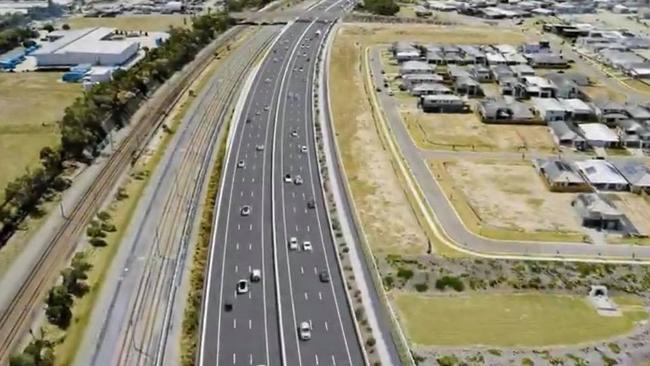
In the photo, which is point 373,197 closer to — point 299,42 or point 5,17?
point 299,42

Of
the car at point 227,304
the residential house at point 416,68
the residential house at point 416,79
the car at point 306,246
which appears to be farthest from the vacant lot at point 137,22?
the car at point 227,304

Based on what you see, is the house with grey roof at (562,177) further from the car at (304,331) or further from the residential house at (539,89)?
the car at (304,331)

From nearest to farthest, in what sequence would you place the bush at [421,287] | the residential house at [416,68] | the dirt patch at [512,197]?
the bush at [421,287] < the dirt patch at [512,197] < the residential house at [416,68]

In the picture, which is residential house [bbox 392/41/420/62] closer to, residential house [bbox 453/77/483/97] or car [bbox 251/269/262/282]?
residential house [bbox 453/77/483/97]

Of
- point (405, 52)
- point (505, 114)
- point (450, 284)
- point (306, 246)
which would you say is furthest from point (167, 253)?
point (405, 52)

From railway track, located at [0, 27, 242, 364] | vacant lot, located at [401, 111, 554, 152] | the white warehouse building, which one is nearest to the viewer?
railway track, located at [0, 27, 242, 364]

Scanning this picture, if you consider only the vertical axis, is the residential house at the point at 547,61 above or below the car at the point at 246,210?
above

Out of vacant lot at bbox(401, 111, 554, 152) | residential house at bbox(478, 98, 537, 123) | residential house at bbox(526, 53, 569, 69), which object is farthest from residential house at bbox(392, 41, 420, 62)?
residential house at bbox(478, 98, 537, 123)
